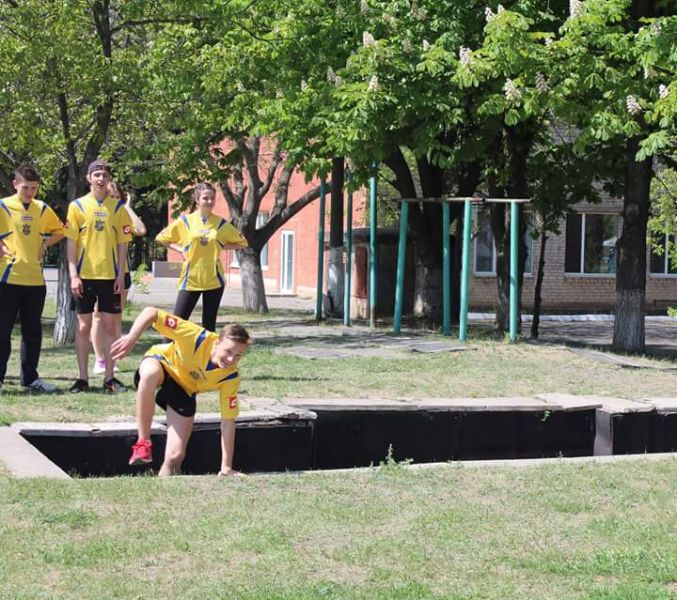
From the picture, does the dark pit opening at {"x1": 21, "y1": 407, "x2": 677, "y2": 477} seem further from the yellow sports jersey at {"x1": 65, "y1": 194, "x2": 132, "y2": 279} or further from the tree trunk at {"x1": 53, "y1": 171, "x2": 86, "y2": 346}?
the tree trunk at {"x1": 53, "y1": 171, "x2": 86, "y2": 346}

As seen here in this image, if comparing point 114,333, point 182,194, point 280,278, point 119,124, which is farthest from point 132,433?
point 280,278

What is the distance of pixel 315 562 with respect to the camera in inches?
219

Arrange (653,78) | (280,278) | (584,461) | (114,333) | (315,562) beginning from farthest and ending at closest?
(280,278) → (653,78) → (114,333) → (584,461) → (315,562)

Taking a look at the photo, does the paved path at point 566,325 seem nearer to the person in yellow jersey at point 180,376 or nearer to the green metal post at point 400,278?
the green metal post at point 400,278

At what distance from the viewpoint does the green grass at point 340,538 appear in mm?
5184

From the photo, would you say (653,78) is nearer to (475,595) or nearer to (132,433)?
(132,433)

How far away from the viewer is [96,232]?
1057cm

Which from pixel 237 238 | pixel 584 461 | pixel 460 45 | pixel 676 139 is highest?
pixel 460 45

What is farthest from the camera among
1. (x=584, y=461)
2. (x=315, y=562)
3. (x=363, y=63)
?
(x=363, y=63)

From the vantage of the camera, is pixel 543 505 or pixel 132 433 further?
pixel 132 433

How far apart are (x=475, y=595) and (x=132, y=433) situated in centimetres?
432

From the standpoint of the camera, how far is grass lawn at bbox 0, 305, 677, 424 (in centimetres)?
988

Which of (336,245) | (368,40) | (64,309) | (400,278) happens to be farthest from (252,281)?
(368,40)

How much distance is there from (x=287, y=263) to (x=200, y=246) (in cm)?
2988
